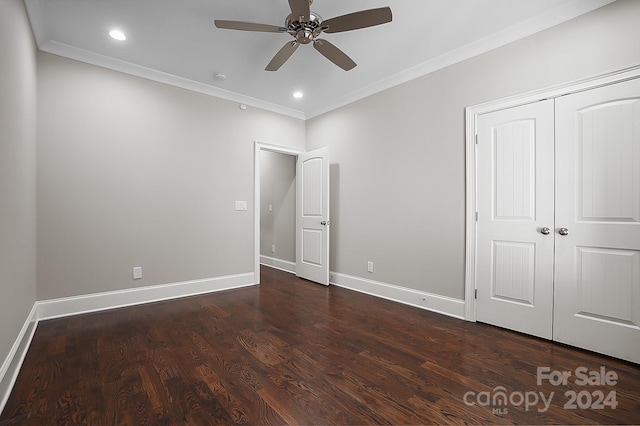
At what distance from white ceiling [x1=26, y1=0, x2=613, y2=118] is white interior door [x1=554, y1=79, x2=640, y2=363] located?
822 mm

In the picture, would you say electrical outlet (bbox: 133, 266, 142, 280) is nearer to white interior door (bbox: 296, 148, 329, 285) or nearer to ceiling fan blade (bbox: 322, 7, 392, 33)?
white interior door (bbox: 296, 148, 329, 285)

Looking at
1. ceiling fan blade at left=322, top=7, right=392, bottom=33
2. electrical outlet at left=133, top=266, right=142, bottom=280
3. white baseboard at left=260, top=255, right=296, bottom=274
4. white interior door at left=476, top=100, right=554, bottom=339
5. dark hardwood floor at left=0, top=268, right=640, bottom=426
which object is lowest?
dark hardwood floor at left=0, top=268, right=640, bottom=426

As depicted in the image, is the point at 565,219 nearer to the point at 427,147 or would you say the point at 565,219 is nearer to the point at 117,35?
the point at 427,147

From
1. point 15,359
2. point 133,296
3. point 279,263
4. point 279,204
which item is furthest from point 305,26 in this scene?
point 279,263

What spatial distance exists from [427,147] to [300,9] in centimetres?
195

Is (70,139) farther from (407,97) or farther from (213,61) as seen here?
(407,97)

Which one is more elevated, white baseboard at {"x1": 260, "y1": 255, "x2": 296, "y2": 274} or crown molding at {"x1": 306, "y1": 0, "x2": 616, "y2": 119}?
crown molding at {"x1": 306, "y1": 0, "x2": 616, "y2": 119}

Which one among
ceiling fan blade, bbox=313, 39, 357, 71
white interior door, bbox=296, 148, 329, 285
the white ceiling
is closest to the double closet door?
the white ceiling

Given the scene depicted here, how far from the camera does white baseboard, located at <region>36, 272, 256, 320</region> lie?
9.23 feet

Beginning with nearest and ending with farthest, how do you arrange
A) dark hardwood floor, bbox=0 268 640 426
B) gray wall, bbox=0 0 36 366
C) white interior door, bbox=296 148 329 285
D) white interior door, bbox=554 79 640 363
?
dark hardwood floor, bbox=0 268 640 426
gray wall, bbox=0 0 36 366
white interior door, bbox=554 79 640 363
white interior door, bbox=296 148 329 285

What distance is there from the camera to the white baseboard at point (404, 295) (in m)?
Result: 2.94

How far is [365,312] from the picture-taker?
10.0 ft

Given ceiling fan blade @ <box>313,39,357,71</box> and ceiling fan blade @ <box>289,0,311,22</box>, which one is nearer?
ceiling fan blade @ <box>289,0,311,22</box>

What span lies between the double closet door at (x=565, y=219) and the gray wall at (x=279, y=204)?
3.15m
